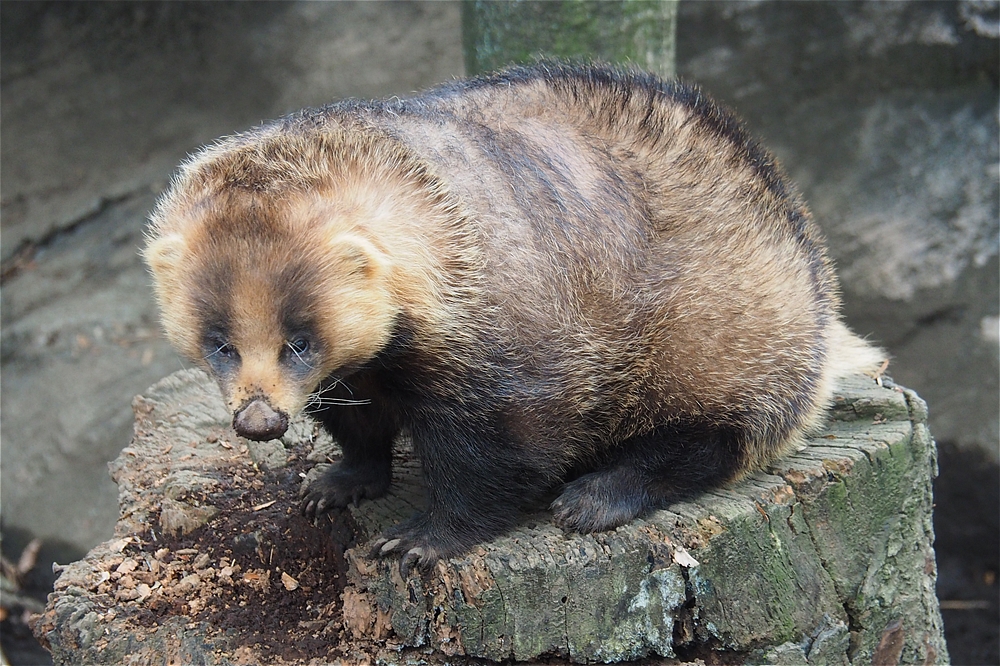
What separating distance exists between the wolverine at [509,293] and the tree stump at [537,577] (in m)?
0.18

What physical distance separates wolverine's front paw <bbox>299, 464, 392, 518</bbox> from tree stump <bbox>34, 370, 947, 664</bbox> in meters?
0.06

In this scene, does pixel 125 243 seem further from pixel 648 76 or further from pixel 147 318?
pixel 648 76

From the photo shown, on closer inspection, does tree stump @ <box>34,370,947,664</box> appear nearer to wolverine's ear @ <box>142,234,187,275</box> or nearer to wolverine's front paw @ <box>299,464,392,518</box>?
wolverine's front paw @ <box>299,464,392,518</box>

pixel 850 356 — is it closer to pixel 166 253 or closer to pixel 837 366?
pixel 837 366

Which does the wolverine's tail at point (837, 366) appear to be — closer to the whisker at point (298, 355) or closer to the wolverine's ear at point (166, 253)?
the whisker at point (298, 355)

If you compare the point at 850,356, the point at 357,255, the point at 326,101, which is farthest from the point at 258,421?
the point at 326,101

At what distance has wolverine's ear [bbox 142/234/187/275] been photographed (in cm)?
332

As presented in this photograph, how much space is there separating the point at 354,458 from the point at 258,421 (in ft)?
4.03

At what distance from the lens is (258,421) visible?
124 inches

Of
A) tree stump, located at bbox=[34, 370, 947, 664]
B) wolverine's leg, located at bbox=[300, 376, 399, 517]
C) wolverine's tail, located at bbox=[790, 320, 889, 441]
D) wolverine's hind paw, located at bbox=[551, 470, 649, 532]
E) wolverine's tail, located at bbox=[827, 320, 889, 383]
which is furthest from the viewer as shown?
wolverine's tail, located at bbox=[827, 320, 889, 383]

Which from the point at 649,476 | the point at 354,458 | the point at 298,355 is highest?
the point at 298,355

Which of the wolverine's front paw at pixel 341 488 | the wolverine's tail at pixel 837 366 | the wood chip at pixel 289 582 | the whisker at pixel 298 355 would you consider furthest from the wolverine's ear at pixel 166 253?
the wolverine's tail at pixel 837 366

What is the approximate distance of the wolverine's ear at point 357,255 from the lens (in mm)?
3229

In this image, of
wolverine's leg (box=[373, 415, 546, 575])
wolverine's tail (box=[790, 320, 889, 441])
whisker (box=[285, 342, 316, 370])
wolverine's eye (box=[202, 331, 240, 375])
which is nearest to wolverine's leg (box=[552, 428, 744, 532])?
wolverine's leg (box=[373, 415, 546, 575])
